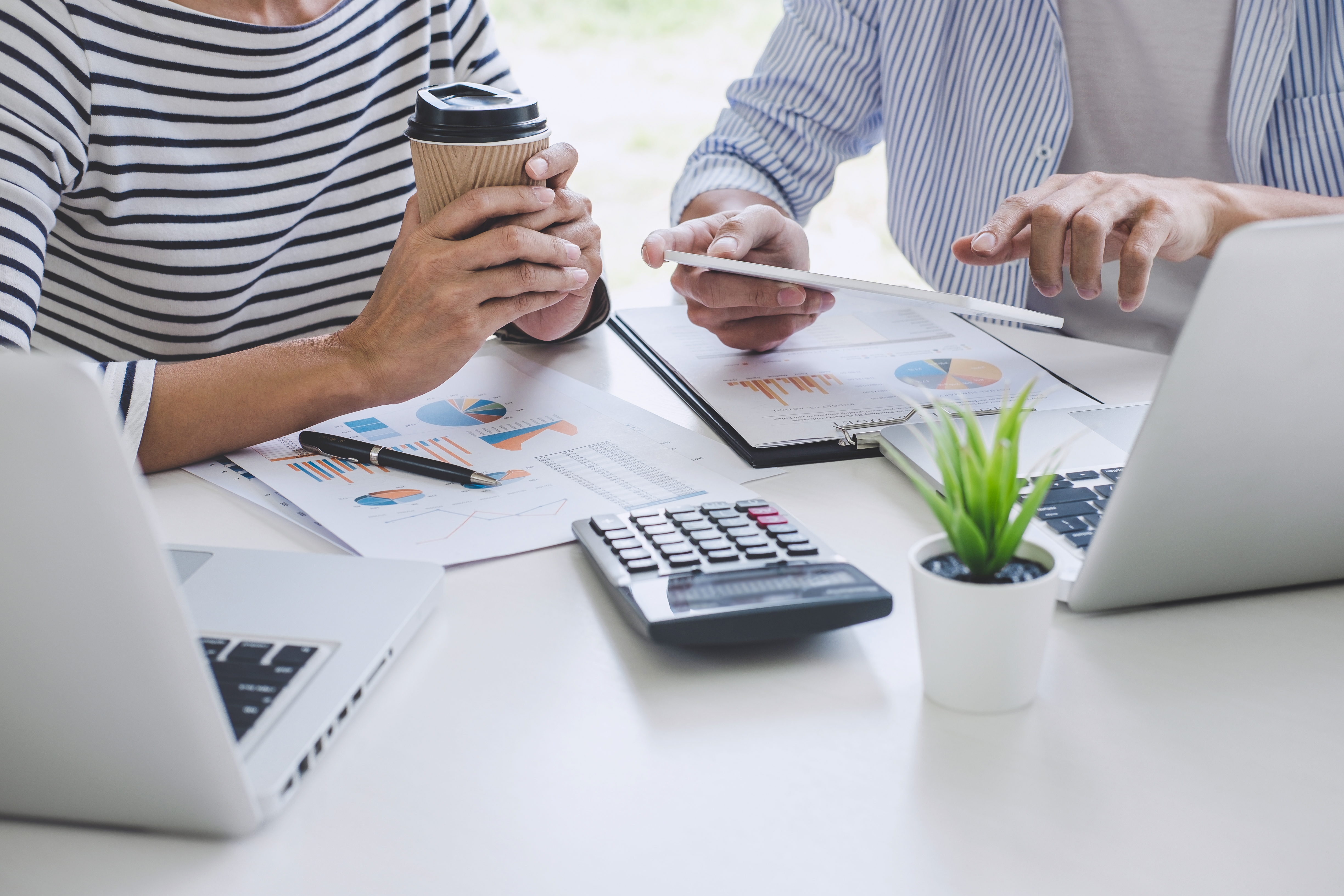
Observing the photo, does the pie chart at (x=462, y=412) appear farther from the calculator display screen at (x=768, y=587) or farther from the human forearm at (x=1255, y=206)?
the human forearm at (x=1255, y=206)

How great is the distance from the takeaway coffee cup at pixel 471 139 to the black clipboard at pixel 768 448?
0.23m

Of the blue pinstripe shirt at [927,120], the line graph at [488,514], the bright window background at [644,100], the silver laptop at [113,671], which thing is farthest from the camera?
the bright window background at [644,100]

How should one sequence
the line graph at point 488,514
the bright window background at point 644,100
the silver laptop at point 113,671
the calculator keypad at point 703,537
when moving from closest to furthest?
the silver laptop at point 113,671, the calculator keypad at point 703,537, the line graph at point 488,514, the bright window background at point 644,100

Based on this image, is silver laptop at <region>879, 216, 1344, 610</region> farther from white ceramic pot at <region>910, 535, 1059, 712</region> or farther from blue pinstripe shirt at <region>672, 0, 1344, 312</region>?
blue pinstripe shirt at <region>672, 0, 1344, 312</region>

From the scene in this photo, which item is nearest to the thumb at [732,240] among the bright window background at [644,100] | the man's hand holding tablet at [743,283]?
the man's hand holding tablet at [743,283]

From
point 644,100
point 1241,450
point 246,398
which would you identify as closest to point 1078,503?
point 1241,450

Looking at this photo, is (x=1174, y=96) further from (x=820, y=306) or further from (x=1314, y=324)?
(x=1314, y=324)

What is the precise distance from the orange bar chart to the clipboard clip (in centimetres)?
8

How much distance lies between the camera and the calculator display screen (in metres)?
0.54

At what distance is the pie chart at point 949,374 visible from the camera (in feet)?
3.06

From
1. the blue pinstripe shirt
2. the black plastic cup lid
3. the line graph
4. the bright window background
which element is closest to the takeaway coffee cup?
the black plastic cup lid

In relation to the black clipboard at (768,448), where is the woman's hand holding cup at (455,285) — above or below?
above

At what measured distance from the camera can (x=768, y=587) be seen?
56 centimetres

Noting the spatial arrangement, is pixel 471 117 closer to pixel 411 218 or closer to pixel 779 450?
pixel 411 218
